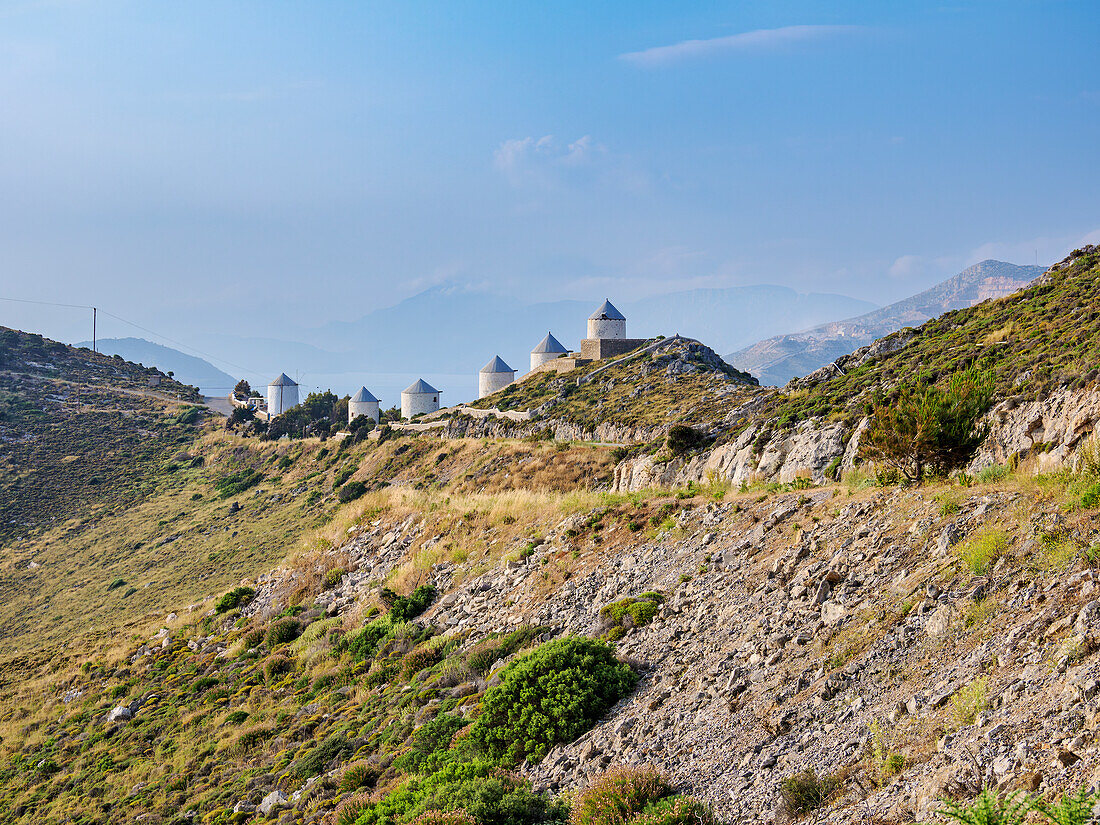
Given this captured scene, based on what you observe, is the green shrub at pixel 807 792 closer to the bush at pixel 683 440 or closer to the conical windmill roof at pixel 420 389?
the bush at pixel 683 440

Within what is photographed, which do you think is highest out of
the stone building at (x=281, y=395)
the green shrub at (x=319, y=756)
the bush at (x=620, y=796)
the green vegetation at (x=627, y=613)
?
the stone building at (x=281, y=395)

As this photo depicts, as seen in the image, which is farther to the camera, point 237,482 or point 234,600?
point 237,482

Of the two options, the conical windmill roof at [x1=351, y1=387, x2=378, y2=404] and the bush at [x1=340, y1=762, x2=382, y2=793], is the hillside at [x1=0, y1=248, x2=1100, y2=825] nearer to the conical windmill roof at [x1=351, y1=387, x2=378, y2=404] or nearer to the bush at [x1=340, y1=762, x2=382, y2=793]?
the bush at [x1=340, y1=762, x2=382, y2=793]

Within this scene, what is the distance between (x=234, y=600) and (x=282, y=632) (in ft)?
18.9

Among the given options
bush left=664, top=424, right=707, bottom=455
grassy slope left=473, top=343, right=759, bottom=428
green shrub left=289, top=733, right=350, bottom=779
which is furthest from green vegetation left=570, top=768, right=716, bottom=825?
grassy slope left=473, top=343, right=759, bottom=428

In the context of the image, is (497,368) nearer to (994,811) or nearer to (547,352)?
(547,352)

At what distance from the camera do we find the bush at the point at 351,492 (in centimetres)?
5338

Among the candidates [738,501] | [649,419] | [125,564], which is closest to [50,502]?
[125,564]

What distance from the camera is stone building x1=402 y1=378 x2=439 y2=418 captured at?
9025 centimetres

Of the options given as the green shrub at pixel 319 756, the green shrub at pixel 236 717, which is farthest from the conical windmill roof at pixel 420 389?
the green shrub at pixel 319 756

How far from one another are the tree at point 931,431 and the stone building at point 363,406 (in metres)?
81.6

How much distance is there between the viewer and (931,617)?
8.03 metres

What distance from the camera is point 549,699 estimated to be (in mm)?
10117

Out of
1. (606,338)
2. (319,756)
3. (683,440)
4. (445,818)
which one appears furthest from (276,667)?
(606,338)
